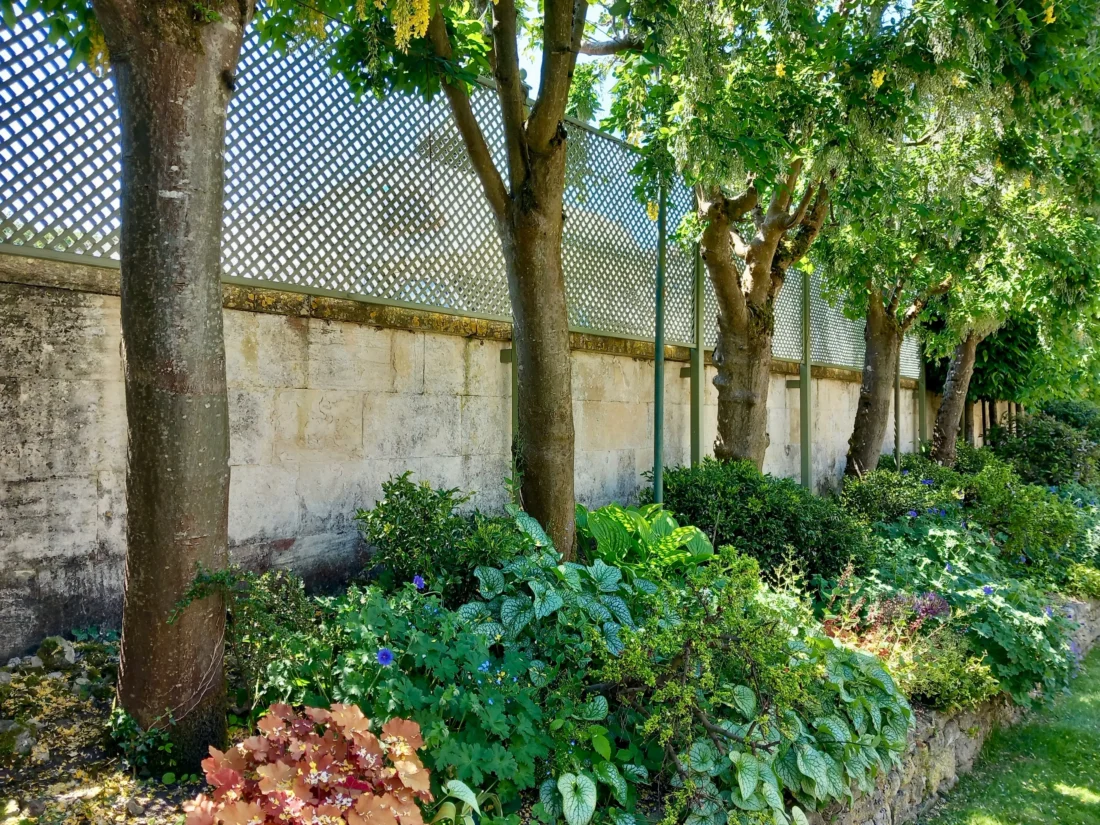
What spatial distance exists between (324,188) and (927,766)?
177 inches

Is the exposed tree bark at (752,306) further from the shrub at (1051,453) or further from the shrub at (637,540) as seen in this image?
the shrub at (1051,453)

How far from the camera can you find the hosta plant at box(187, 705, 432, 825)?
1.76m

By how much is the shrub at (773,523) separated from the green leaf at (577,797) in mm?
2894

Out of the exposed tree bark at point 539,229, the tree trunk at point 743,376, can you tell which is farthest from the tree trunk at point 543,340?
the tree trunk at point 743,376

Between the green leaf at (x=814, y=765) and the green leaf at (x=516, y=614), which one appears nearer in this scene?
the green leaf at (x=814, y=765)

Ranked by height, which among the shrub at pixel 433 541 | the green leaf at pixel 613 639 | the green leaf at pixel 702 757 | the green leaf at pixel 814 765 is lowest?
the green leaf at pixel 814 765

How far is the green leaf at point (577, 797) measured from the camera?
8.07ft

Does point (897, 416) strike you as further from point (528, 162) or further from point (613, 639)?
point (613, 639)

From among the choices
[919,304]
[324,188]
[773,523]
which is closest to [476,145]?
[324,188]

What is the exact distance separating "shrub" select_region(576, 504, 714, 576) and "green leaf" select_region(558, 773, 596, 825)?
1.57 metres

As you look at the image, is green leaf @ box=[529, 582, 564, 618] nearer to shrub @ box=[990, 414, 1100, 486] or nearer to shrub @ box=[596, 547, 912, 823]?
shrub @ box=[596, 547, 912, 823]

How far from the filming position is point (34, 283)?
3287 mm

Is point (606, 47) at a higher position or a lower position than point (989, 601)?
higher

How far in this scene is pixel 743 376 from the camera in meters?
6.61
